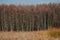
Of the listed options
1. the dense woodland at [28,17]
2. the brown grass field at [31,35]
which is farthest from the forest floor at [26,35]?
the dense woodland at [28,17]

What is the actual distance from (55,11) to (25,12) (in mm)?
922

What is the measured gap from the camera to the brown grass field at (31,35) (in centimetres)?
564

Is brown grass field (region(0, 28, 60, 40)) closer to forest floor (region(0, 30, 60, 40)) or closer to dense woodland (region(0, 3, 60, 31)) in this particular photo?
forest floor (region(0, 30, 60, 40))

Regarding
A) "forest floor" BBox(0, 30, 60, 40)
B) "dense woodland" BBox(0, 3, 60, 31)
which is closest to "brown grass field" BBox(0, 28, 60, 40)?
"forest floor" BBox(0, 30, 60, 40)

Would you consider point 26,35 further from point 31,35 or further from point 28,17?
point 28,17

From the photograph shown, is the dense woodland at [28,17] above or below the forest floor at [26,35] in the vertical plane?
above

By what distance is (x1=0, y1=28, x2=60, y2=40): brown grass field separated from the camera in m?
5.64

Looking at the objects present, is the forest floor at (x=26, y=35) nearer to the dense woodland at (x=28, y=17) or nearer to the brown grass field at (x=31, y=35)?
the brown grass field at (x=31, y=35)

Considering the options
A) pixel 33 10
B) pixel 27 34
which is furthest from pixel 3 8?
pixel 27 34

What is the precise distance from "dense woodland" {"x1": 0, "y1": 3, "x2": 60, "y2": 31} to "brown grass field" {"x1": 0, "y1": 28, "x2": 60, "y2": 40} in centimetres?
36

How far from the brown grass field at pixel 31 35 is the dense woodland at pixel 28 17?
361 mm

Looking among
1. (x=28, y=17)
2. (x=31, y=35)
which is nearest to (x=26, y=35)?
(x=31, y=35)

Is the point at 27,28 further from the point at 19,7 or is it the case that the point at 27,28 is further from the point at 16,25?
the point at 19,7

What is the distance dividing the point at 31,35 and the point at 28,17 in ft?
3.16
